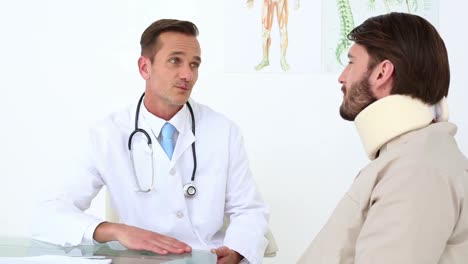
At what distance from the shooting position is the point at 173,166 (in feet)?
6.49

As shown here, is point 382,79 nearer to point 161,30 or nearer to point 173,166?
point 173,166

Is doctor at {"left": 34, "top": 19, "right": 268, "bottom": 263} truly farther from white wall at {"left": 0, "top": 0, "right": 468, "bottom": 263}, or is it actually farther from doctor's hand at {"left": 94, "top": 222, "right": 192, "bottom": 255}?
white wall at {"left": 0, "top": 0, "right": 468, "bottom": 263}

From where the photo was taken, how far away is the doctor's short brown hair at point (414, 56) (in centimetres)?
131

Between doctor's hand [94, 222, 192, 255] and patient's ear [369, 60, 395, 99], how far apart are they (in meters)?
0.54

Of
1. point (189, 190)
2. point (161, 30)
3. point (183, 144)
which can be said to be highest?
point (161, 30)

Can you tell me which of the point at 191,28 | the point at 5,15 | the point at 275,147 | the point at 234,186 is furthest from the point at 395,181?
the point at 5,15

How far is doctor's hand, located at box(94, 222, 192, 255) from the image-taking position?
1551 millimetres

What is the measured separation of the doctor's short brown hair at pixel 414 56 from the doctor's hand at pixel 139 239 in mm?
585

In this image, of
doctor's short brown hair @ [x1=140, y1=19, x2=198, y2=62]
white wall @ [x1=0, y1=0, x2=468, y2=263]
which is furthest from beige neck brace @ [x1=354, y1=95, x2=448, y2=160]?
white wall @ [x1=0, y1=0, x2=468, y2=263]

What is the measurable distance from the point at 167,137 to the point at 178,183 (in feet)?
0.49

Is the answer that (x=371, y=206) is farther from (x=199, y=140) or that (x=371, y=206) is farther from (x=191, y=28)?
(x=191, y=28)

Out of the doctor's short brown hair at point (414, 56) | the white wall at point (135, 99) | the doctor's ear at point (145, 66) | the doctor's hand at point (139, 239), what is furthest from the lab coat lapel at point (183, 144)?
the white wall at point (135, 99)

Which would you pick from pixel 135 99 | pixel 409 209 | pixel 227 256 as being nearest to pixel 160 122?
pixel 227 256

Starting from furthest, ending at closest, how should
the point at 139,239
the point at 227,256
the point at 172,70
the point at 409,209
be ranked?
the point at 172,70 < the point at 227,256 < the point at 139,239 < the point at 409,209
